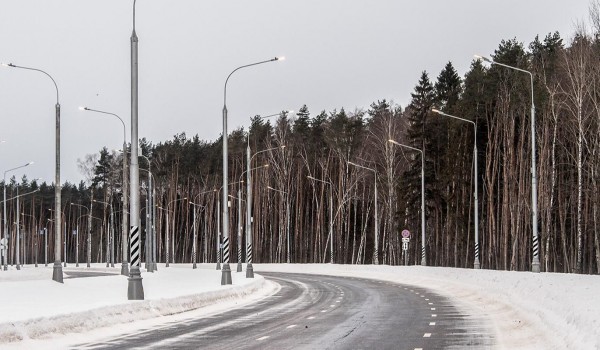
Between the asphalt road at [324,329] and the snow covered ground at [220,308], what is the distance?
2.63 feet

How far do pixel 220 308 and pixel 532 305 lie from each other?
997cm

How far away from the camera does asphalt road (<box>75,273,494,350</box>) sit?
655 inches

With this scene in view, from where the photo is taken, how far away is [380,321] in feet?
71.8

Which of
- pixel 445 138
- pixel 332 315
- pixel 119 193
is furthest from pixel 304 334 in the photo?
pixel 119 193

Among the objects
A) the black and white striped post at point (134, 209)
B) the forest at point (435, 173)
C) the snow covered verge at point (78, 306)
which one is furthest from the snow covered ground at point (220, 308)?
the forest at point (435, 173)

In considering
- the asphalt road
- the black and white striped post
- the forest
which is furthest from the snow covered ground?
the forest

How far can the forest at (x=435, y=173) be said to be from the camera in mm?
60250

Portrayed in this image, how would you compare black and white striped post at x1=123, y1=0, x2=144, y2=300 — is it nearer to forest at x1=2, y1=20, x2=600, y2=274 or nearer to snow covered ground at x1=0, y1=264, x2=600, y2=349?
snow covered ground at x1=0, y1=264, x2=600, y2=349

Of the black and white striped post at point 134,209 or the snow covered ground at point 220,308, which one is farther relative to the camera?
the black and white striped post at point 134,209

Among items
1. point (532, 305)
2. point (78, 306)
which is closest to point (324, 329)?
point (78, 306)

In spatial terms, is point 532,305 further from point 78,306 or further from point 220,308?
point 78,306

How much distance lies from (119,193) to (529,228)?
86236mm

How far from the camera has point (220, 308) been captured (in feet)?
90.8

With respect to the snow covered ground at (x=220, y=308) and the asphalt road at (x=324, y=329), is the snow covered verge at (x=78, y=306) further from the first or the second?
the asphalt road at (x=324, y=329)
